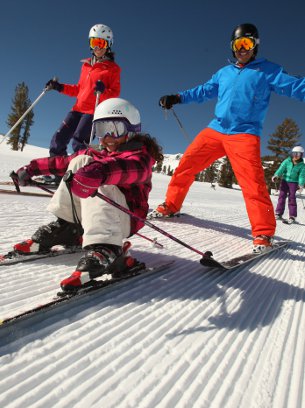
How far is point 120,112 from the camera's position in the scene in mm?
2238

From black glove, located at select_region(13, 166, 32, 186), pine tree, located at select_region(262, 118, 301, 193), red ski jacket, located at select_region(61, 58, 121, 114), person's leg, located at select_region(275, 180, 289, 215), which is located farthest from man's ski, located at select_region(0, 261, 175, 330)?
pine tree, located at select_region(262, 118, 301, 193)

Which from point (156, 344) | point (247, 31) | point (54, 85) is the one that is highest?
point (247, 31)

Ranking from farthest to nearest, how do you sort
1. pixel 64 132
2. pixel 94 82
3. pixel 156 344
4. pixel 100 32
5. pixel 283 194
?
pixel 283 194 → pixel 64 132 → pixel 94 82 → pixel 100 32 → pixel 156 344

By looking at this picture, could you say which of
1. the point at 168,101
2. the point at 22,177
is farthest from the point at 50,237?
the point at 168,101

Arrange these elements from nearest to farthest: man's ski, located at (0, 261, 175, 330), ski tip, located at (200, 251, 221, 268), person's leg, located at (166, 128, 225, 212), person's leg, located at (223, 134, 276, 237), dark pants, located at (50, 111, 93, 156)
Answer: man's ski, located at (0, 261, 175, 330) < ski tip, located at (200, 251, 221, 268) < person's leg, located at (223, 134, 276, 237) < person's leg, located at (166, 128, 225, 212) < dark pants, located at (50, 111, 93, 156)

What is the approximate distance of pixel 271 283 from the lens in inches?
95.7

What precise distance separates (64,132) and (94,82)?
1.01m

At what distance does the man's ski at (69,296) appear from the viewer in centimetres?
128

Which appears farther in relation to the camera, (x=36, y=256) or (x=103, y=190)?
(x=36, y=256)

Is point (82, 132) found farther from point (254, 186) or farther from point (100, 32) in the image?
point (254, 186)

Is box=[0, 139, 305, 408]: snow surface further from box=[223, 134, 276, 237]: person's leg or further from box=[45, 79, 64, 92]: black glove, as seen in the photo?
box=[45, 79, 64, 92]: black glove

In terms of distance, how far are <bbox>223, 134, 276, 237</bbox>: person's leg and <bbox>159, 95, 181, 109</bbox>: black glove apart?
4.46ft

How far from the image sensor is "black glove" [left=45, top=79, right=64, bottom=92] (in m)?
5.62

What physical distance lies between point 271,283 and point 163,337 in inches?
53.4
